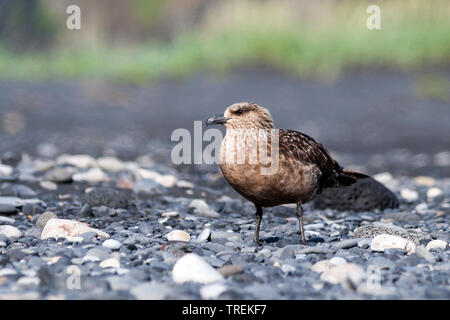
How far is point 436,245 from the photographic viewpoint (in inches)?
226

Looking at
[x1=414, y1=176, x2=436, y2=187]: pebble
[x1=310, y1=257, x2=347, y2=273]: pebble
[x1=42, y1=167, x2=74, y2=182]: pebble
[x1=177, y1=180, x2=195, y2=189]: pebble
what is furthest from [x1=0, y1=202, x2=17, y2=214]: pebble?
[x1=414, y1=176, x2=436, y2=187]: pebble

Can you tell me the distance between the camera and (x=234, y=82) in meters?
15.8

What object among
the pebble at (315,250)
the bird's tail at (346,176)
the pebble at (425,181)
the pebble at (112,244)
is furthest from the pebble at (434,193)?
the pebble at (112,244)

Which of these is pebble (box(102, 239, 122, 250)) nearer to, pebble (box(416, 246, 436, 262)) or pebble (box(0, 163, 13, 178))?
pebble (box(416, 246, 436, 262))

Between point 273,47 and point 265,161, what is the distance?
1209 cm

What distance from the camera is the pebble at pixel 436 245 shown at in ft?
18.8

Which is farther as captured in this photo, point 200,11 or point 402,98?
point 200,11

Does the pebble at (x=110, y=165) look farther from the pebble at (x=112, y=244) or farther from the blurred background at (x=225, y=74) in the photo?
the pebble at (x=112, y=244)

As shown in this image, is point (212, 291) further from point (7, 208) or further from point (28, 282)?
point (7, 208)

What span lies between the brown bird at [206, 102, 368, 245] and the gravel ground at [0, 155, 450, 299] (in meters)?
0.44
